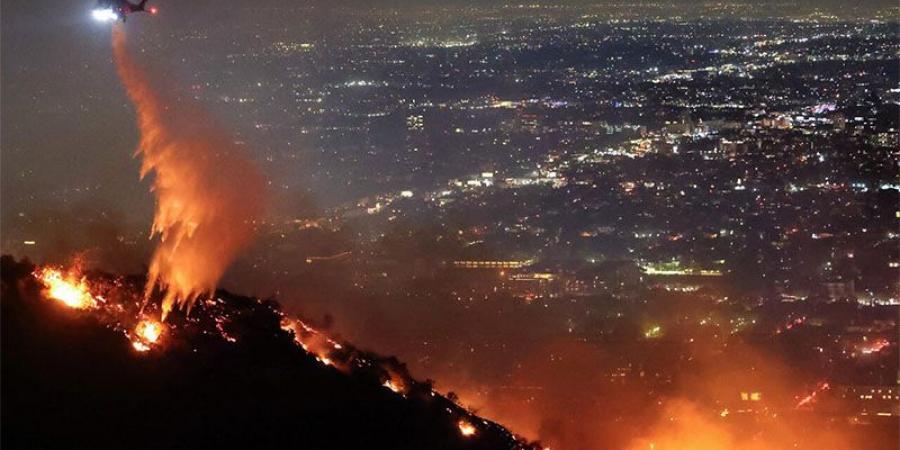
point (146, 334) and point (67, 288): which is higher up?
point (67, 288)

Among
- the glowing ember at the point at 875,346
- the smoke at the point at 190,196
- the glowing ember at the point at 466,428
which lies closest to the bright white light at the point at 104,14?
the smoke at the point at 190,196

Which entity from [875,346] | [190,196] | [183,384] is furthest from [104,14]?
[875,346]

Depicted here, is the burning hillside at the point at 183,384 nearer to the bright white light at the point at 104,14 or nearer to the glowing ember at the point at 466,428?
the glowing ember at the point at 466,428

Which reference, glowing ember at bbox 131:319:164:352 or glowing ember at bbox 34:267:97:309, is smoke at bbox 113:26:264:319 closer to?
glowing ember at bbox 131:319:164:352

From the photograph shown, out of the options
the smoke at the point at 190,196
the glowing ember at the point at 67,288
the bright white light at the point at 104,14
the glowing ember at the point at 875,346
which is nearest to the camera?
the glowing ember at the point at 67,288

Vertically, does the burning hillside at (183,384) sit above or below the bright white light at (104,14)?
below

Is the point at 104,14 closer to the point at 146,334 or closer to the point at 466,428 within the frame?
the point at 146,334

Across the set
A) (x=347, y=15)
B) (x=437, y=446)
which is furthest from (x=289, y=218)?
(x=347, y=15)
